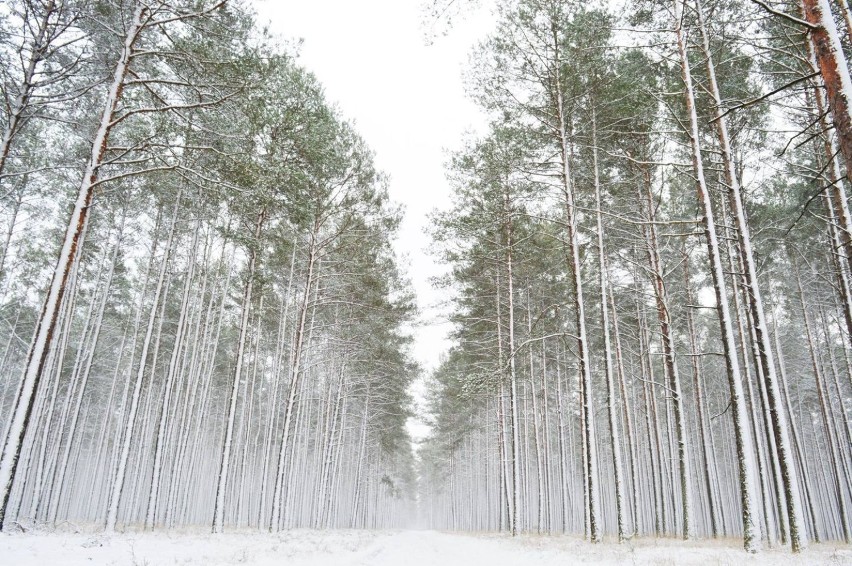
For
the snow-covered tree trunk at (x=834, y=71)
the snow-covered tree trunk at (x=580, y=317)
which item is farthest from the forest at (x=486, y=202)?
the snow-covered tree trunk at (x=580, y=317)

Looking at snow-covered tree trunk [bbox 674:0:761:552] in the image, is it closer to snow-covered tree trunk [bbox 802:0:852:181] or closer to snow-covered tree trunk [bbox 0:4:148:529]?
snow-covered tree trunk [bbox 802:0:852:181]

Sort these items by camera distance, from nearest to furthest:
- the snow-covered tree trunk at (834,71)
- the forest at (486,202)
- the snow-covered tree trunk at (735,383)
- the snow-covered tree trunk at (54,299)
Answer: the snow-covered tree trunk at (834,71), the snow-covered tree trunk at (54,299), the snow-covered tree trunk at (735,383), the forest at (486,202)

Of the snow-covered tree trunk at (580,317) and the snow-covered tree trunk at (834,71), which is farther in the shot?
the snow-covered tree trunk at (580,317)

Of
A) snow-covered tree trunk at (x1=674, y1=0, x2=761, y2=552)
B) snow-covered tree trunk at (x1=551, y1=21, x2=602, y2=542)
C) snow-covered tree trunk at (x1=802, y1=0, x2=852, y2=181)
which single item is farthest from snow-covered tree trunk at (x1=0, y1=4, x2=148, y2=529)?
snow-covered tree trunk at (x1=674, y1=0, x2=761, y2=552)

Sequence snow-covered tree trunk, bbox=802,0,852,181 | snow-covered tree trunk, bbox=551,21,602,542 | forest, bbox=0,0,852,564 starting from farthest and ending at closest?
snow-covered tree trunk, bbox=551,21,602,542 → forest, bbox=0,0,852,564 → snow-covered tree trunk, bbox=802,0,852,181

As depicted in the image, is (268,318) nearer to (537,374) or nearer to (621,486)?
(537,374)

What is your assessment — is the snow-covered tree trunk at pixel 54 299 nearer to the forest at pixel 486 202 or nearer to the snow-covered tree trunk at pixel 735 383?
the forest at pixel 486 202

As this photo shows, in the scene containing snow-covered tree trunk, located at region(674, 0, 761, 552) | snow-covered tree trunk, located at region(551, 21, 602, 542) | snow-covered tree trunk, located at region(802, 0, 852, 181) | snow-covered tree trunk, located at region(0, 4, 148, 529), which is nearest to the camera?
snow-covered tree trunk, located at region(802, 0, 852, 181)

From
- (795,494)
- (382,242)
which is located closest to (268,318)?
(382,242)

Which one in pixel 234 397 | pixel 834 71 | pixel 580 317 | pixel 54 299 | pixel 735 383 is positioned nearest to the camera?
pixel 834 71

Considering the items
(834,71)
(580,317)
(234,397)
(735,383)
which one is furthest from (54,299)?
(735,383)

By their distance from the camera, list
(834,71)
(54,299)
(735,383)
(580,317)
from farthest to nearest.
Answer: (580,317)
(735,383)
(54,299)
(834,71)

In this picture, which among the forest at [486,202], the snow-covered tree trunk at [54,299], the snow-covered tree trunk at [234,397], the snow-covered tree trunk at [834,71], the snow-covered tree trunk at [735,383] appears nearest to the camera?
the snow-covered tree trunk at [834,71]

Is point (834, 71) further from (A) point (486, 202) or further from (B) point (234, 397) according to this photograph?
(B) point (234, 397)
